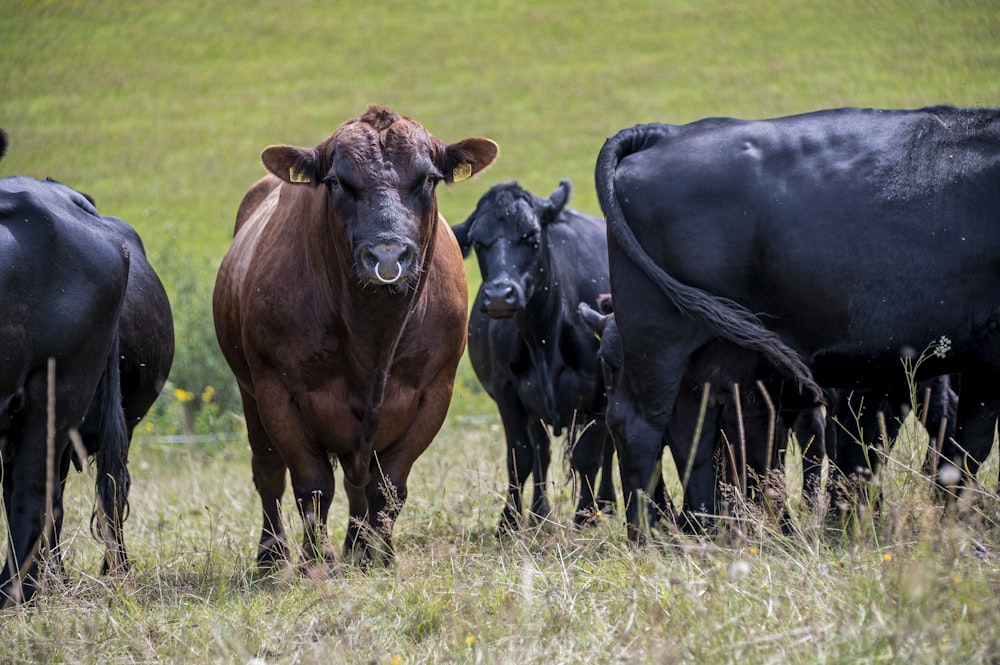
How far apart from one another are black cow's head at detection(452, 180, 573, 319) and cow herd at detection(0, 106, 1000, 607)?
1.00 m

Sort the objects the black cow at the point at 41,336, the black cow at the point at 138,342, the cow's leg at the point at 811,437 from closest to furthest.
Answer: the black cow at the point at 41,336
the black cow at the point at 138,342
the cow's leg at the point at 811,437

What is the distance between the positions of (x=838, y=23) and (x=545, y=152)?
8496 mm

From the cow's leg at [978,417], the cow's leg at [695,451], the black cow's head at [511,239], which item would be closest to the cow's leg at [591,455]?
the black cow's head at [511,239]

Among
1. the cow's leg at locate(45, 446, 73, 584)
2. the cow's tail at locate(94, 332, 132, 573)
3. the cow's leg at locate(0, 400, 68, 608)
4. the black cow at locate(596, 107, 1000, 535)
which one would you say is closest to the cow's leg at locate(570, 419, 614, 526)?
the black cow at locate(596, 107, 1000, 535)


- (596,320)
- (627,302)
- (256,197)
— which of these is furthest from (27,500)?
(256,197)

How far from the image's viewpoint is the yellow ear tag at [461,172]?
596 cm

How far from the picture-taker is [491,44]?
3644 cm

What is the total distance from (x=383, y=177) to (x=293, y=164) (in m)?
0.56

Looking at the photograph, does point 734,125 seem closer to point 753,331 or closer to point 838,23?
point 753,331

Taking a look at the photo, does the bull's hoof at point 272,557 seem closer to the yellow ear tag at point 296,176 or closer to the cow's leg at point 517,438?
the yellow ear tag at point 296,176

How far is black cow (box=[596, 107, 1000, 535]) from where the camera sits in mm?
5086

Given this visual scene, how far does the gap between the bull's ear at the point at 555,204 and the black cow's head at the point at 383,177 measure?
7.04 ft

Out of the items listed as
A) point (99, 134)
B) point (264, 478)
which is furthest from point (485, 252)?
point (99, 134)

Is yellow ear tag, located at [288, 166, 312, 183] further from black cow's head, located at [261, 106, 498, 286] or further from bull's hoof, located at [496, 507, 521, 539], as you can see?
bull's hoof, located at [496, 507, 521, 539]
